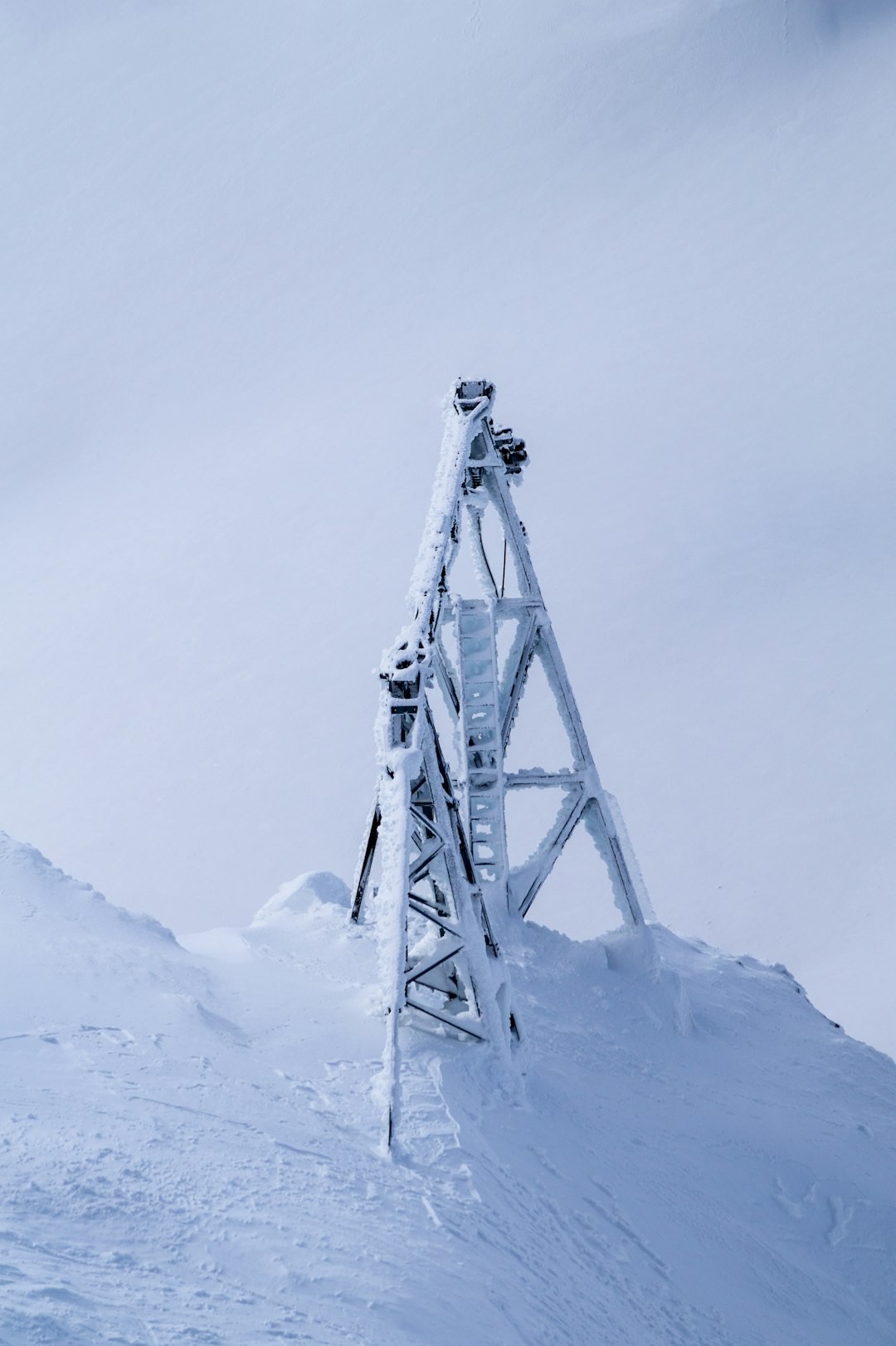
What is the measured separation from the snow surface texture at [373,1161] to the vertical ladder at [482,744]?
893 millimetres

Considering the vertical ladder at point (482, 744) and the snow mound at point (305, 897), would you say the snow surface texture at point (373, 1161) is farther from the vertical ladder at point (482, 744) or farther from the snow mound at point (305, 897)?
the vertical ladder at point (482, 744)

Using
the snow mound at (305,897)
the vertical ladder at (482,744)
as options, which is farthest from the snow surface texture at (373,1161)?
the vertical ladder at (482,744)

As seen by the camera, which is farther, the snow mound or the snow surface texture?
the snow mound

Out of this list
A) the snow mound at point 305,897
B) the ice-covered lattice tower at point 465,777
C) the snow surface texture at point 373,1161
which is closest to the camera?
the snow surface texture at point 373,1161

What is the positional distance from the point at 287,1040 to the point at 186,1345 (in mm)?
2221

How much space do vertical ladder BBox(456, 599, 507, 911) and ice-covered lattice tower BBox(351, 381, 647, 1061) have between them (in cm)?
1

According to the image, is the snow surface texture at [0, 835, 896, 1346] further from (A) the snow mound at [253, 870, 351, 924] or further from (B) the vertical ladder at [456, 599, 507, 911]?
(B) the vertical ladder at [456, 599, 507, 911]

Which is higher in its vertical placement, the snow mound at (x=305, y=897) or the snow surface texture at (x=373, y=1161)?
the snow mound at (x=305, y=897)

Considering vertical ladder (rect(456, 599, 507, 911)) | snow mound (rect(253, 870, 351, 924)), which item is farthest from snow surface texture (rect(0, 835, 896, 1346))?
vertical ladder (rect(456, 599, 507, 911))

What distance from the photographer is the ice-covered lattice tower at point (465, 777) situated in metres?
5.30

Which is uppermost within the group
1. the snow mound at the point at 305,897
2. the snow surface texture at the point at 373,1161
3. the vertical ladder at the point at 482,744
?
the vertical ladder at the point at 482,744

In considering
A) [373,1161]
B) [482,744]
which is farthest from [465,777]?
[373,1161]

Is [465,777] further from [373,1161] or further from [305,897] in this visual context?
[373,1161]

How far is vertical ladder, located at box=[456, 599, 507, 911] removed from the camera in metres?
7.91
